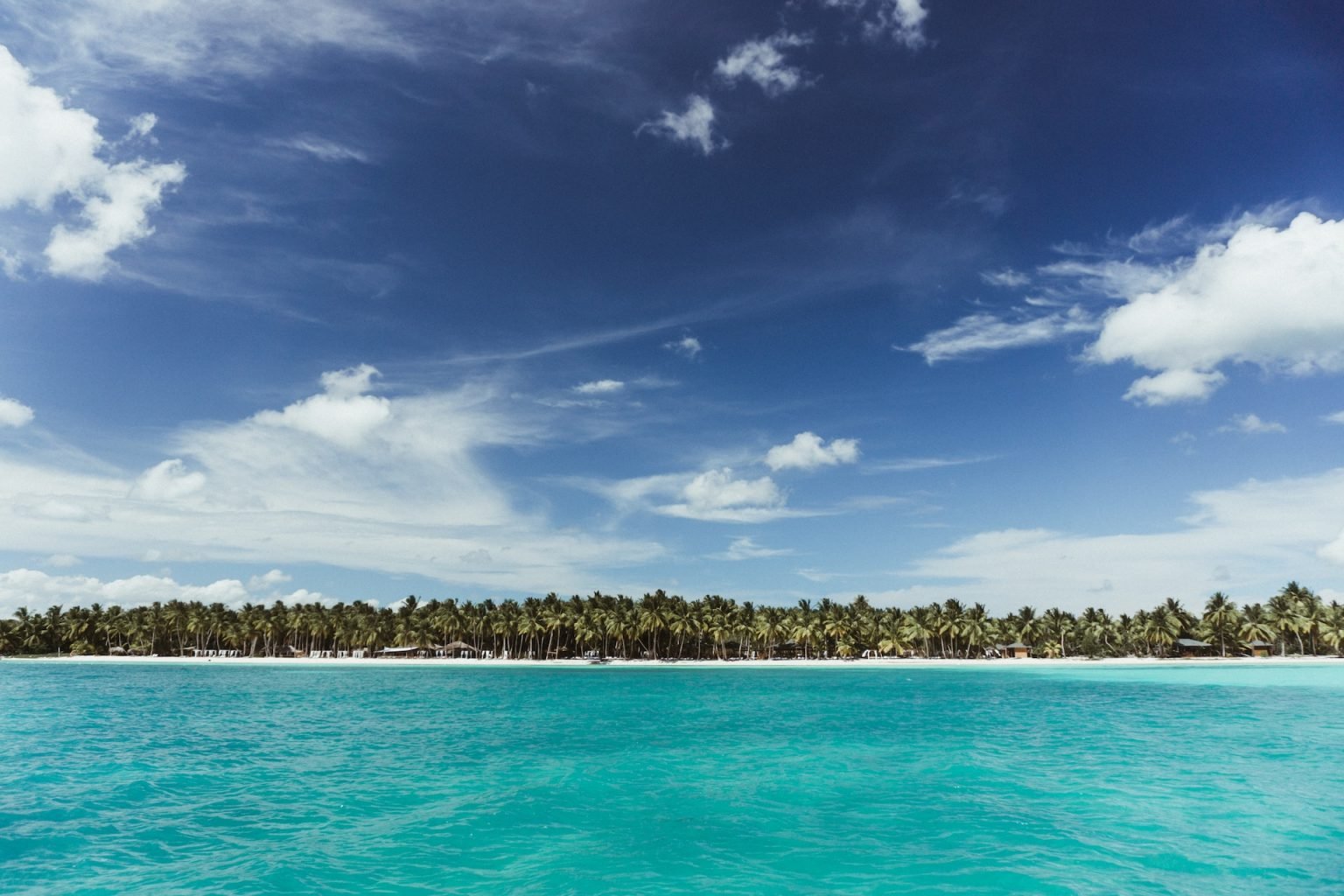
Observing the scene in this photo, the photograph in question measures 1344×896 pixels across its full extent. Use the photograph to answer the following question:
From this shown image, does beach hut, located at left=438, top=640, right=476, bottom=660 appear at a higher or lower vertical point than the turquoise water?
lower

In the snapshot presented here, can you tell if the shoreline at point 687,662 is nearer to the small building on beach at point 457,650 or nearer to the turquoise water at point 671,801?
the small building on beach at point 457,650

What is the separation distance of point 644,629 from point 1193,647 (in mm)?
96145

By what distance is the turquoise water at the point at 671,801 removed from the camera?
52.1 ft

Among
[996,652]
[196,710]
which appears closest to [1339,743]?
[196,710]

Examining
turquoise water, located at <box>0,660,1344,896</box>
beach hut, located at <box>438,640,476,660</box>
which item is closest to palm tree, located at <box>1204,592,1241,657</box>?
turquoise water, located at <box>0,660,1344,896</box>

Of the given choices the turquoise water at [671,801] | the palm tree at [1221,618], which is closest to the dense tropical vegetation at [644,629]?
the palm tree at [1221,618]

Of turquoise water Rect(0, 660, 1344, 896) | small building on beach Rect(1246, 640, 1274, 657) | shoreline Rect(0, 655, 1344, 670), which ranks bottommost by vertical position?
shoreline Rect(0, 655, 1344, 670)

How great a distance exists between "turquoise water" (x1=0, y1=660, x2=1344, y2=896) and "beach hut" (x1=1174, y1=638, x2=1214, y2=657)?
293 feet

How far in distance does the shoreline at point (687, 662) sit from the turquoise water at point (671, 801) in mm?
75276

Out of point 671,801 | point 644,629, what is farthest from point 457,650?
point 671,801

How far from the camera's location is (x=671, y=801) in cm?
2302

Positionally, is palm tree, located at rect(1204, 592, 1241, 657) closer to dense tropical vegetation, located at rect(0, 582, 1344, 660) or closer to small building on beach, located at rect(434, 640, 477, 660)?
dense tropical vegetation, located at rect(0, 582, 1344, 660)

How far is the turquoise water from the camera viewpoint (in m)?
15.9

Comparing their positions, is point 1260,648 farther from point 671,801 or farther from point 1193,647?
point 671,801
